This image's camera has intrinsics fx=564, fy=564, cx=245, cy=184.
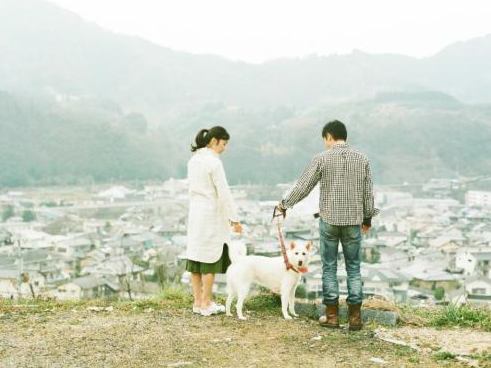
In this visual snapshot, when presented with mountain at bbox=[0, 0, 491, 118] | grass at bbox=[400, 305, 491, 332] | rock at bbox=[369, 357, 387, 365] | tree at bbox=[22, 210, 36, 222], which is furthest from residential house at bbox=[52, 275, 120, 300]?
mountain at bbox=[0, 0, 491, 118]

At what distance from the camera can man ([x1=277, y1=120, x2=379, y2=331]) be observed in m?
3.71

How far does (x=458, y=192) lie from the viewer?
200 feet

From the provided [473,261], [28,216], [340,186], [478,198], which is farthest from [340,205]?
[478,198]

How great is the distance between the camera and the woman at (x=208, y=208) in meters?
4.00

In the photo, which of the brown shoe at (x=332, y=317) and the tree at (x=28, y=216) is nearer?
the brown shoe at (x=332, y=317)

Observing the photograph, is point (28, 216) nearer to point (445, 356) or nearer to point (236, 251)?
point (236, 251)

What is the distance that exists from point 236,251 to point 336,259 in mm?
769

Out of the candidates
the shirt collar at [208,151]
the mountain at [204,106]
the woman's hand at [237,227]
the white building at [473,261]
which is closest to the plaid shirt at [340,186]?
the woman's hand at [237,227]

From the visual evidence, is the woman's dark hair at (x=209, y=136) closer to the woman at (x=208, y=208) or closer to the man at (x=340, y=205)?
the woman at (x=208, y=208)

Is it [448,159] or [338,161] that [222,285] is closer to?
[338,161]

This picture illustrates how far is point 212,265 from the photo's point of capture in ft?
13.5

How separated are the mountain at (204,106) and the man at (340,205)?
195 ft

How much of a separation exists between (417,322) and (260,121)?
101 metres

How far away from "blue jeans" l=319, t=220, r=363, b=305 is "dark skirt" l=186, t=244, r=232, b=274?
76 centimetres
